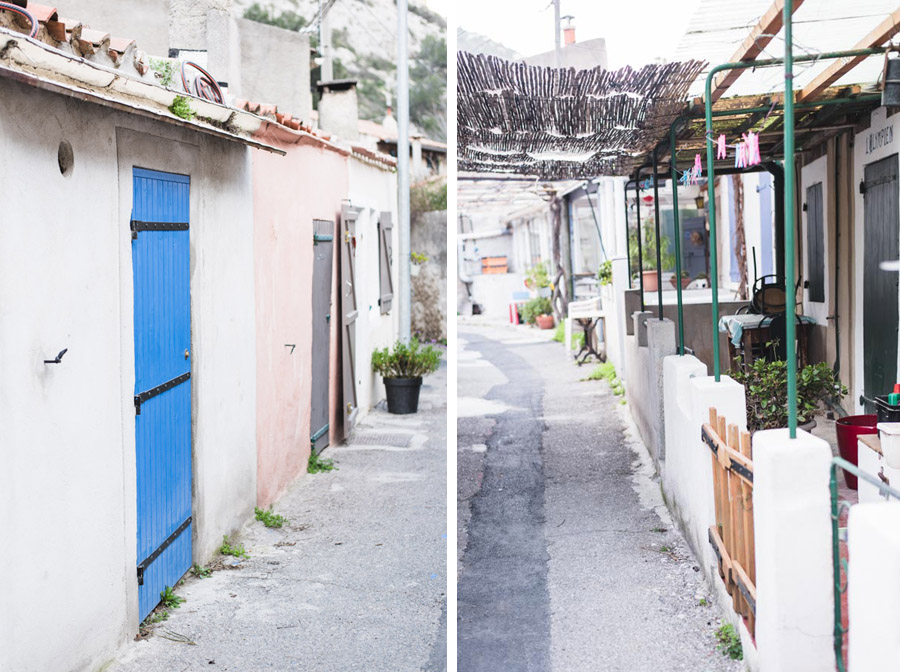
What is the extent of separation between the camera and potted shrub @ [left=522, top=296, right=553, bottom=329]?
2309cm

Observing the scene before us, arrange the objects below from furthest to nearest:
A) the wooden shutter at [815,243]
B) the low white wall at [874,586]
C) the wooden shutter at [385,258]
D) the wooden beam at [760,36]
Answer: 1. the wooden shutter at [385,258]
2. the wooden shutter at [815,243]
3. the wooden beam at [760,36]
4. the low white wall at [874,586]

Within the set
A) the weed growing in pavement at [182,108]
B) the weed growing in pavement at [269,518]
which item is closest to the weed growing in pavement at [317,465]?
the weed growing in pavement at [269,518]

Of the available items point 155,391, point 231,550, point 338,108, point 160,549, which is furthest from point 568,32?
point 160,549

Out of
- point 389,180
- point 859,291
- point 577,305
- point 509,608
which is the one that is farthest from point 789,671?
point 577,305

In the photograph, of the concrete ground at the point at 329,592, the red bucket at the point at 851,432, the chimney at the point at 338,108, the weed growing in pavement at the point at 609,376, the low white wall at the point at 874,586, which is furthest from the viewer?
the weed growing in pavement at the point at 609,376

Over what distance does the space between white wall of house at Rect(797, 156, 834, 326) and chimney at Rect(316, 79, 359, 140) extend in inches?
205

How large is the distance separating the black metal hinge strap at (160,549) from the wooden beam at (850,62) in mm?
4525

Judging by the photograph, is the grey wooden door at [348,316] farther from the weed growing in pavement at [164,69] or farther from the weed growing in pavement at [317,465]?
the weed growing in pavement at [164,69]

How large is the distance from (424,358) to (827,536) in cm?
818

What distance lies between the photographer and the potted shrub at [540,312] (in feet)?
75.8

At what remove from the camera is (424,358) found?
454 inches

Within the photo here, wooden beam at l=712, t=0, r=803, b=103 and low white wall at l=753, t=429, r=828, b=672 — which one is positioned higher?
wooden beam at l=712, t=0, r=803, b=103

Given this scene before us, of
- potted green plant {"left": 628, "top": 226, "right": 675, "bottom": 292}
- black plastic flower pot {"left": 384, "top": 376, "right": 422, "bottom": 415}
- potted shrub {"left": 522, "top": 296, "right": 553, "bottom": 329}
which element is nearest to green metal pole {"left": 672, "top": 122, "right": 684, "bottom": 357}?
black plastic flower pot {"left": 384, "top": 376, "right": 422, "bottom": 415}

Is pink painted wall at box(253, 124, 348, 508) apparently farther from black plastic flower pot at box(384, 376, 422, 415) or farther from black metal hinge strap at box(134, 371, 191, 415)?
black plastic flower pot at box(384, 376, 422, 415)
